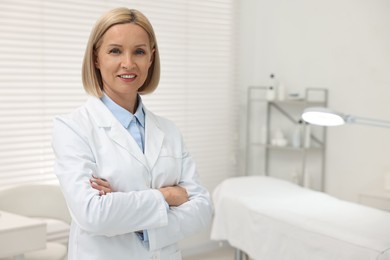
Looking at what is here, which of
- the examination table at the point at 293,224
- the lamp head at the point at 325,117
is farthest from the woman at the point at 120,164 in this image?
the examination table at the point at 293,224

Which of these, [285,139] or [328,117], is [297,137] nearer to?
[285,139]

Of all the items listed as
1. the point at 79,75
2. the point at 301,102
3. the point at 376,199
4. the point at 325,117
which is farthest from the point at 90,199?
the point at 301,102

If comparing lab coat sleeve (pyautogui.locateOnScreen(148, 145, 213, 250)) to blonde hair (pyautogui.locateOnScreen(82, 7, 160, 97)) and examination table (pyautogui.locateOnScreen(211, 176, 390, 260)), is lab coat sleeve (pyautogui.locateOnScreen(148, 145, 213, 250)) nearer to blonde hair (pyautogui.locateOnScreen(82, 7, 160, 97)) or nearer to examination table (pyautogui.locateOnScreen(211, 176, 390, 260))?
blonde hair (pyautogui.locateOnScreen(82, 7, 160, 97))

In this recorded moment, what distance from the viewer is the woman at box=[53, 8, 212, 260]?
4.64ft

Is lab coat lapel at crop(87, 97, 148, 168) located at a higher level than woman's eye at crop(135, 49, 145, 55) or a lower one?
lower

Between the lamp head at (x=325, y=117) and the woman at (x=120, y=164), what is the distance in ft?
2.31

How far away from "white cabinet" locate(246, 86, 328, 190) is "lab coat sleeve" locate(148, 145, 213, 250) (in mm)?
2193

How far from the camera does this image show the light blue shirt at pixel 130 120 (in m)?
1.56

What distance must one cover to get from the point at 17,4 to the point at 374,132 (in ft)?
7.64

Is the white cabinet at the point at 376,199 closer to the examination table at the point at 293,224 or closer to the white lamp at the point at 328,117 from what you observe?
the examination table at the point at 293,224

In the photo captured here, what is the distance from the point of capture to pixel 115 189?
1.48 meters

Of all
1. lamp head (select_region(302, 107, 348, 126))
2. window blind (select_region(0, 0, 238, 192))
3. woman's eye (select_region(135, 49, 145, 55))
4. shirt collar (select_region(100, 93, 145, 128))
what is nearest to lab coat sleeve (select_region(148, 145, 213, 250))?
shirt collar (select_region(100, 93, 145, 128))

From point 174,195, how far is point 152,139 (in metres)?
0.18

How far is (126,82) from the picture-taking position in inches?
59.7
